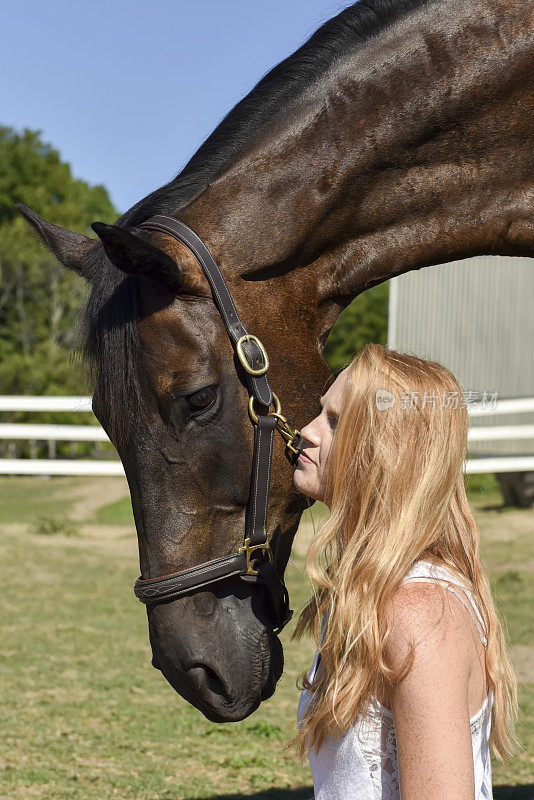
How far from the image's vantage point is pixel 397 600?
1590 mm

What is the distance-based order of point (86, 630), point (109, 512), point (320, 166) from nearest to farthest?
point (320, 166), point (86, 630), point (109, 512)

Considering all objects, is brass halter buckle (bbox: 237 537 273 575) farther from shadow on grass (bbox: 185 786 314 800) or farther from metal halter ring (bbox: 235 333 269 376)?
shadow on grass (bbox: 185 786 314 800)

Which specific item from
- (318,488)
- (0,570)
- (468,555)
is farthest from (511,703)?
(0,570)

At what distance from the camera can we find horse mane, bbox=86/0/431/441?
213cm

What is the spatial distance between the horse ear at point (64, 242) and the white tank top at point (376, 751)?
1.32 m

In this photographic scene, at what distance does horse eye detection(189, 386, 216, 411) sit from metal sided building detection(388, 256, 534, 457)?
33.9ft

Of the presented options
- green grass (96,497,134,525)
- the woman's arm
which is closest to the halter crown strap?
the woman's arm

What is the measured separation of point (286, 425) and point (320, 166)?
710 millimetres

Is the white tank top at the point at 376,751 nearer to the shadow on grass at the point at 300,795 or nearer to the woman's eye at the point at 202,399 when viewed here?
the woman's eye at the point at 202,399

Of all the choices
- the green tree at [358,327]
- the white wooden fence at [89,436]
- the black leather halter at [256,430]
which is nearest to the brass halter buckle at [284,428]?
the black leather halter at [256,430]

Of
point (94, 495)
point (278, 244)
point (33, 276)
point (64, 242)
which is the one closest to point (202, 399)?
point (278, 244)

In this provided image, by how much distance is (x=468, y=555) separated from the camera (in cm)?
177

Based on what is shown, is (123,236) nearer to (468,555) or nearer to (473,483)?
(468,555)

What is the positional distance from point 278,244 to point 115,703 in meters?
2.82
